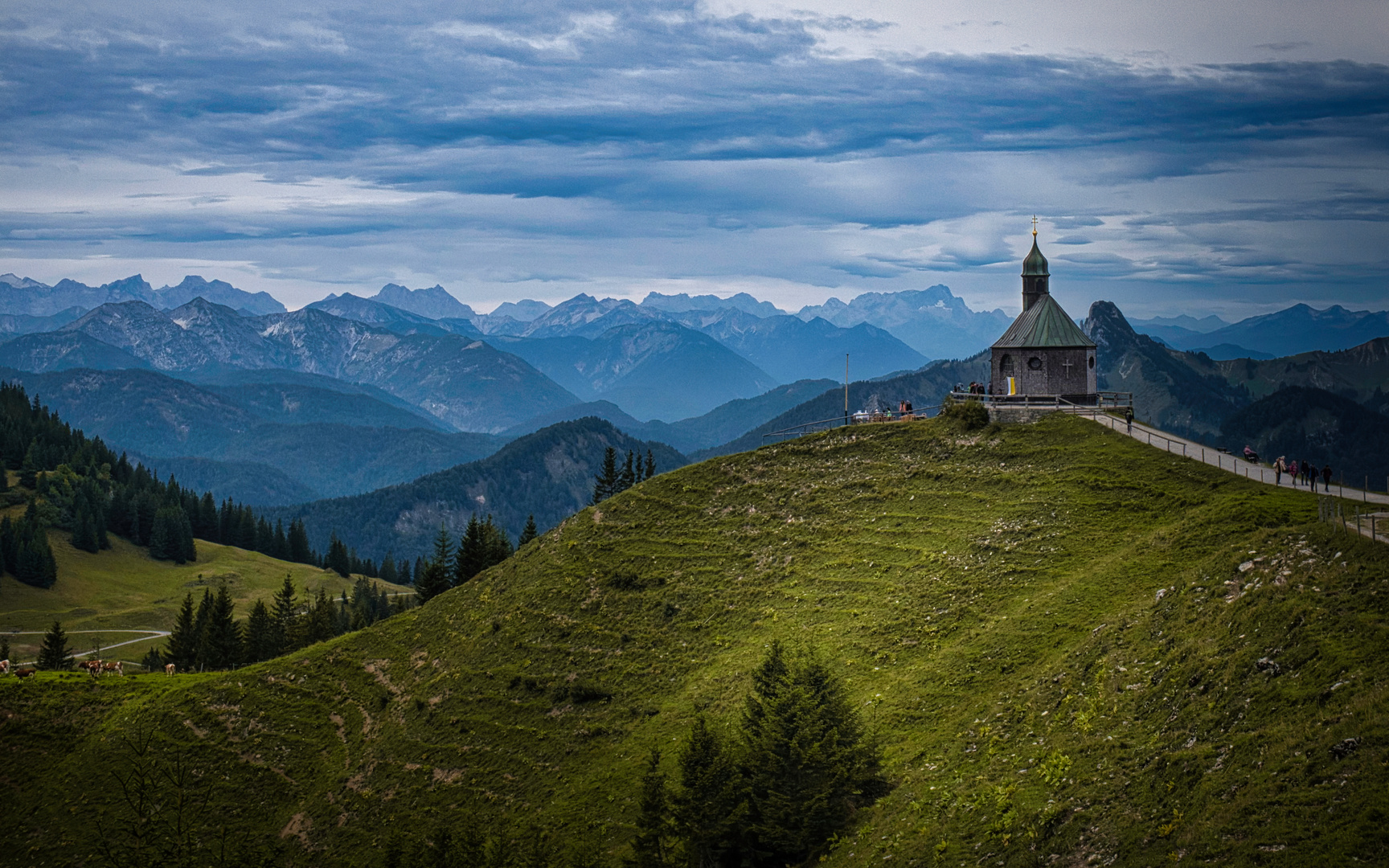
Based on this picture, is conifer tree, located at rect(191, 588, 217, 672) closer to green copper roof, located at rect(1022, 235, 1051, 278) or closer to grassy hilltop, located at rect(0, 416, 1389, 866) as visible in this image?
grassy hilltop, located at rect(0, 416, 1389, 866)

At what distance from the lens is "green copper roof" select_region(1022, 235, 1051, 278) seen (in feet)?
296

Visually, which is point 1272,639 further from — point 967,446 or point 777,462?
point 777,462

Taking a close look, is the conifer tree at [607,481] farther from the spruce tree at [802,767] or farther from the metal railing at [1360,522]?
the metal railing at [1360,522]

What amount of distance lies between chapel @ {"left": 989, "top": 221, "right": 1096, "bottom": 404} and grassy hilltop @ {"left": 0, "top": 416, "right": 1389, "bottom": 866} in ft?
27.5

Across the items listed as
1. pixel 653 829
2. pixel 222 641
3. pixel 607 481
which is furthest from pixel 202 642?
pixel 653 829

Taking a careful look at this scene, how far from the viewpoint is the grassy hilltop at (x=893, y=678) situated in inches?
1205

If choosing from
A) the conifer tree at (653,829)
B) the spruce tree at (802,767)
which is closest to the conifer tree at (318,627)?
the conifer tree at (653,829)

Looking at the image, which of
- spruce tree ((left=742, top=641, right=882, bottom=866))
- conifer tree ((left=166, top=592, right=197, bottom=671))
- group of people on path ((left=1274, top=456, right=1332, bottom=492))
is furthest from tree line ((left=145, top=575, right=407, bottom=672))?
group of people on path ((left=1274, top=456, right=1332, bottom=492))

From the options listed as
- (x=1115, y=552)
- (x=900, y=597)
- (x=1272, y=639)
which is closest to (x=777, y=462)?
(x=900, y=597)

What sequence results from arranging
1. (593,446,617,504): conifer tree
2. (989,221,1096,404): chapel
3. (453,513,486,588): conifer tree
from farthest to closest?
(593,446,617,504): conifer tree
(453,513,486,588): conifer tree
(989,221,1096,404): chapel

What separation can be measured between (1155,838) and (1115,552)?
25607mm

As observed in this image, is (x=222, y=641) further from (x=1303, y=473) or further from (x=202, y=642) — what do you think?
(x=1303, y=473)

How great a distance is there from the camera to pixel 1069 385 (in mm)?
82125

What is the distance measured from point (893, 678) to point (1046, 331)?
4355 centimetres
